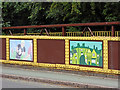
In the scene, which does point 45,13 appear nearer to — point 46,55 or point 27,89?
point 46,55

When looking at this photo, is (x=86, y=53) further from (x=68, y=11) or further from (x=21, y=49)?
(x=68, y=11)

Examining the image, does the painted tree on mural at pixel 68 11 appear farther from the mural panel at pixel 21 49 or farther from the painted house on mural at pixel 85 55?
the painted house on mural at pixel 85 55

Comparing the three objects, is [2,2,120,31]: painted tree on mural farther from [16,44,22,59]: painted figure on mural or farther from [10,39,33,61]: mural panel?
[16,44,22,59]: painted figure on mural

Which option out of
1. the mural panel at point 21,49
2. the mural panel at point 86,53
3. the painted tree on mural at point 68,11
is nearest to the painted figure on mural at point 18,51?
the mural panel at point 21,49

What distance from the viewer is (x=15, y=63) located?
15523 mm

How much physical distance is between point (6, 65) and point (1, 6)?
18.9 ft

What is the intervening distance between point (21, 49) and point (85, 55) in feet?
14.4

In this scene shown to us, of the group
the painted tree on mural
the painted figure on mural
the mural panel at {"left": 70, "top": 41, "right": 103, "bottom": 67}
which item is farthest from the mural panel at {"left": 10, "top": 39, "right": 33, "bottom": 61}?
the painted tree on mural

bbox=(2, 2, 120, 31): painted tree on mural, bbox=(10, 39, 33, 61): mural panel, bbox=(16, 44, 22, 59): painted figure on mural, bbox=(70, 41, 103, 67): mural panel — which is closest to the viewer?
bbox=(70, 41, 103, 67): mural panel

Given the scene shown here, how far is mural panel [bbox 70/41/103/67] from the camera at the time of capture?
1181 centimetres

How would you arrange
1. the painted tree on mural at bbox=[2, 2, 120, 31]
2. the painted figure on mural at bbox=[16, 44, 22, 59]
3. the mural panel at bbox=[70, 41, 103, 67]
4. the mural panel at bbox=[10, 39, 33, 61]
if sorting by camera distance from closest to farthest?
the mural panel at bbox=[70, 41, 103, 67], the mural panel at bbox=[10, 39, 33, 61], the painted figure on mural at bbox=[16, 44, 22, 59], the painted tree on mural at bbox=[2, 2, 120, 31]

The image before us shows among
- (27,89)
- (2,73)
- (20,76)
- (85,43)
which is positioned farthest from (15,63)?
(27,89)

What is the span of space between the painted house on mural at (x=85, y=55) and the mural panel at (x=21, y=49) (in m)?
2.84

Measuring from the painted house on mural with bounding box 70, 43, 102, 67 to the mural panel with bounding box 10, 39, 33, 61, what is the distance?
2839 millimetres
